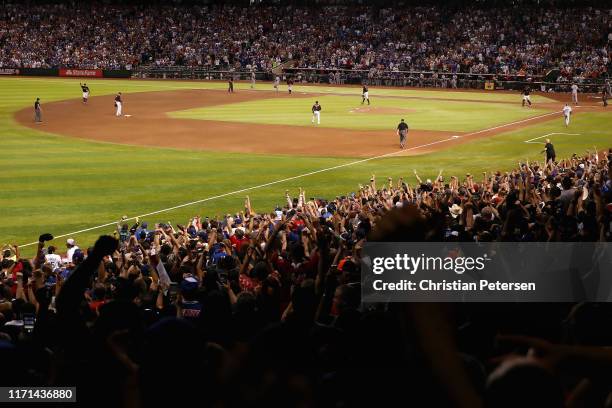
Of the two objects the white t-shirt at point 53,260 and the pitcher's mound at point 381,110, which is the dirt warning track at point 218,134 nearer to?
the pitcher's mound at point 381,110

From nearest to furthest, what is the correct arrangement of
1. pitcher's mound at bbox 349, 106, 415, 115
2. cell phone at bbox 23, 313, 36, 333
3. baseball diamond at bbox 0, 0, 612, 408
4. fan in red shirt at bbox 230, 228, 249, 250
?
baseball diamond at bbox 0, 0, 612, 408, cell phone at bbox 23, 313, 36, 333, fan in red shirt at bbox 230, 228, 249, 250, pitcher's mound at bbox 349, 106, 415, 115

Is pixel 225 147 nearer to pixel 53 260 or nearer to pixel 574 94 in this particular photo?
pixel 53 260

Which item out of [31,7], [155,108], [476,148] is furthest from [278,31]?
[476,148]

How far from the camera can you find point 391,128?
46844mm

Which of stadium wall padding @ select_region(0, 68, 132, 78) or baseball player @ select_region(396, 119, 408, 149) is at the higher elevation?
stadium wall padding @ select_region(0, 68, 132, 78)

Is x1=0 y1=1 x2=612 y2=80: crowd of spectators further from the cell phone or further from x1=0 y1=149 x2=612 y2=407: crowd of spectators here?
the cell phone

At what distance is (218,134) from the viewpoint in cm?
4406

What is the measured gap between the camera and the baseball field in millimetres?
27406

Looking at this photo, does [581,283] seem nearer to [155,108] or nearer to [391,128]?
[391,128]

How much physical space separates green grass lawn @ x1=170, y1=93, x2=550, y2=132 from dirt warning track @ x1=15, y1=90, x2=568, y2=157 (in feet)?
6.04

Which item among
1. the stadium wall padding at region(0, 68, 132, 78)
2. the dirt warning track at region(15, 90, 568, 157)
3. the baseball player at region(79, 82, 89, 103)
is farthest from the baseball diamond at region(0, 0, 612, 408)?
the baseball player at region(79, 82, 89, 103)

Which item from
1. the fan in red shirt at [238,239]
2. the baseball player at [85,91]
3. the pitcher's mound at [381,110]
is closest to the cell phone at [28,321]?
the fan in red shirt at [238,239]

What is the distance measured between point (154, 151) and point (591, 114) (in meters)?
32.0

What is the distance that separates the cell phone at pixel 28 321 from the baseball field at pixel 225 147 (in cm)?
1337
